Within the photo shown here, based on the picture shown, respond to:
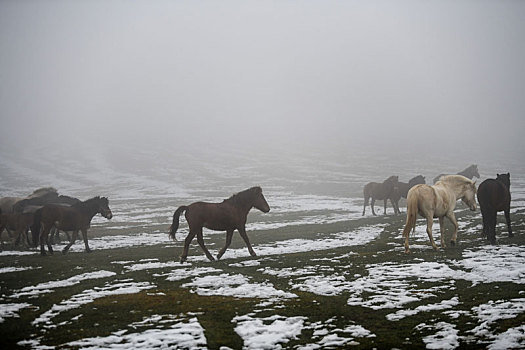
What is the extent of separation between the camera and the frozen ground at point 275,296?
779 centimetres

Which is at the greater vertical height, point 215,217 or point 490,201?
point 490,201

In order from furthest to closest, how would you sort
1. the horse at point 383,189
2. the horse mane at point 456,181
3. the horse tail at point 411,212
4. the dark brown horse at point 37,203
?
the horse at point 383,189, the dark brown horse at point 37,203, the horse mane at point 456,181, the horse tail at point 411,212

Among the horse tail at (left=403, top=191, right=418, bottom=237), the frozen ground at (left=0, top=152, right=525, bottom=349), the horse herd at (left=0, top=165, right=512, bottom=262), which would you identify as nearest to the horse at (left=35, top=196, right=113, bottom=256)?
the horse herd at (left=0, top=165, right=512, bottom=262)

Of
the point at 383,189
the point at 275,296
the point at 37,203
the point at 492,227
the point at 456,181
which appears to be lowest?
the point at 275,296

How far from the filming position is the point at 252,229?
29.6m

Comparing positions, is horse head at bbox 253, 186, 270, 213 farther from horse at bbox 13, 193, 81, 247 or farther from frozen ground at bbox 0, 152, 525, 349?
horse at bbox 13, 193, 81, 247

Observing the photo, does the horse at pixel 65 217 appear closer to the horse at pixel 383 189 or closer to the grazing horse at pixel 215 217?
the grazing horse at pixel 215 217

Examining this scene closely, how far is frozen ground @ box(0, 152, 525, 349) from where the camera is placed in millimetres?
7785

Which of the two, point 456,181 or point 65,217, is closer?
point 456,181

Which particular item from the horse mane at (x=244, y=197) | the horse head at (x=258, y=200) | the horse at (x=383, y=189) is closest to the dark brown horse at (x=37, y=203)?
the horse mane at (x=244, y=197)

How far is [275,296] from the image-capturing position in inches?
426

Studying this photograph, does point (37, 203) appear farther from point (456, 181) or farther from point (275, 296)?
point (456, 181)

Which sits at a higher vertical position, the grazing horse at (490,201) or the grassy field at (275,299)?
the grazing horse at (490,201)

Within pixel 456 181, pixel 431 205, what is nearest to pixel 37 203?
pixel 431 205
